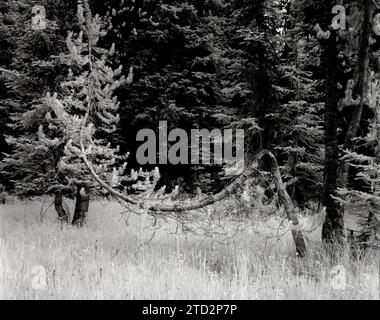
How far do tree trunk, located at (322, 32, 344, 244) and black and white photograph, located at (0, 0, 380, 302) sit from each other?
0.08 feet

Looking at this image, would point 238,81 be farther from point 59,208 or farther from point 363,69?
point 363,69

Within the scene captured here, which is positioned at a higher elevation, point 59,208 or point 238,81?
point 238,81

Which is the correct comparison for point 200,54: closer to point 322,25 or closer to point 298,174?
point 298,174

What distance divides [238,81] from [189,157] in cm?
426

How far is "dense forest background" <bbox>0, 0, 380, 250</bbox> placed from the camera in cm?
676

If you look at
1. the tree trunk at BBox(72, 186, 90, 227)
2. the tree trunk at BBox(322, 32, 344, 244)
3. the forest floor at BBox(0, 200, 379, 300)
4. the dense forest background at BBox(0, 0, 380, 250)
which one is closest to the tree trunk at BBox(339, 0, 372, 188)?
the dense forest background at BBox(0, 0, 380, 250)

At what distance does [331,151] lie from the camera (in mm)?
6797

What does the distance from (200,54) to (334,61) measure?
481 inches

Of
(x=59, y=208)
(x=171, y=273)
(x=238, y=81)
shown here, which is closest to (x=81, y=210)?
(x=59, y=208)

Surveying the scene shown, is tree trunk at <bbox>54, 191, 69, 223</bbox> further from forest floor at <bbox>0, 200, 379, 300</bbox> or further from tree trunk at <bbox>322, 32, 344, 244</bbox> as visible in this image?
tree trunk at <bbox>322, 32, 344, 244</bbox>

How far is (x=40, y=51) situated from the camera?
10766 mm

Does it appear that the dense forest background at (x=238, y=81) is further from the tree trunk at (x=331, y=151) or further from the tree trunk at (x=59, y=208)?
the tree trunk at (x=59, y=208)

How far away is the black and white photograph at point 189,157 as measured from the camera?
5.21 meters

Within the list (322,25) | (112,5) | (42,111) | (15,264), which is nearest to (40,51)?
(42,111)
